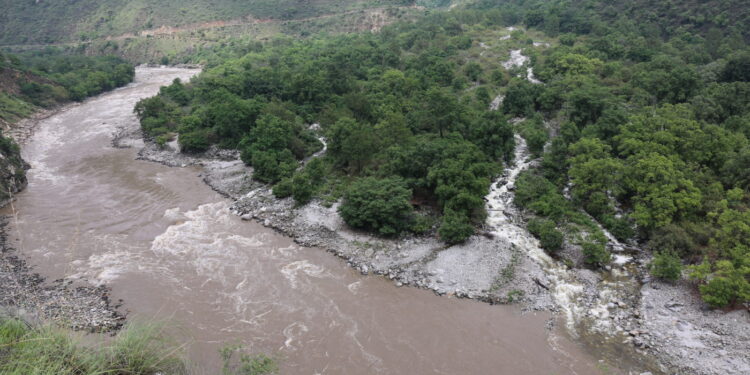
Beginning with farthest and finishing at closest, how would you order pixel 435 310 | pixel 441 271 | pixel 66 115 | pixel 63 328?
pixel 66 115, pixel 441 271, pixel 435 310, pixel 63 328

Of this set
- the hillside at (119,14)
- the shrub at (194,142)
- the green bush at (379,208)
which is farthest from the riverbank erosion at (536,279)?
the hillside at (119,14)

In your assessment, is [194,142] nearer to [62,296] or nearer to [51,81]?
[62,296]

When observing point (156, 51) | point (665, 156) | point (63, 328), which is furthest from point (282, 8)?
point (63, 328)

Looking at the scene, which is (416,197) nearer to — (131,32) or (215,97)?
(215,97)

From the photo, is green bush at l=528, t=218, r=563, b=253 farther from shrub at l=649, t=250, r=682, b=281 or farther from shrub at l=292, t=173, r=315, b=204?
shrub at l=292, t=173, r=315, b=204

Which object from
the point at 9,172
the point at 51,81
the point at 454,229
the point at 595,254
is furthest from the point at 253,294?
the point at 51,81

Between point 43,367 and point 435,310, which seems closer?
point 43,367

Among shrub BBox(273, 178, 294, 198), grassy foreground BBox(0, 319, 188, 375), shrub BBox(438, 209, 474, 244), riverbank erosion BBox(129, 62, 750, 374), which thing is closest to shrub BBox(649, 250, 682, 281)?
riverbank erosion BBox(129, 62, 750, 374)

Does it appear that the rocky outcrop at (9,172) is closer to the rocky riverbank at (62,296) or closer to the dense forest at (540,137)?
the rocky riverbank at (62,296)
